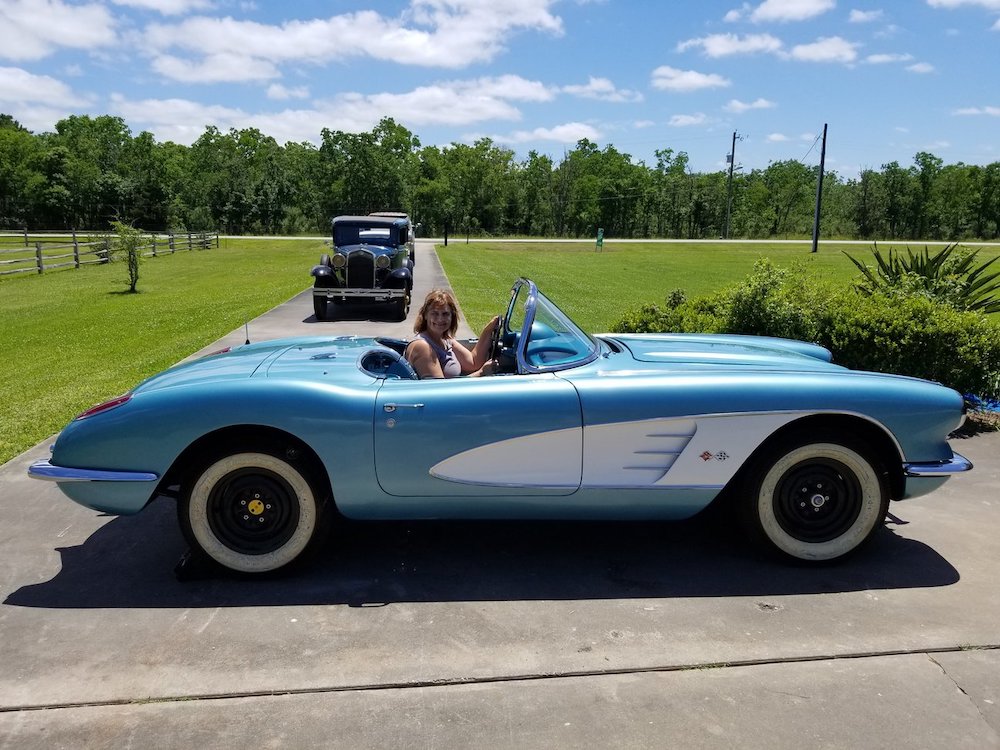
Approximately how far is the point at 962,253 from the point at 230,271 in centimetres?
2509

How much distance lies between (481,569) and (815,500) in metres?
1.75

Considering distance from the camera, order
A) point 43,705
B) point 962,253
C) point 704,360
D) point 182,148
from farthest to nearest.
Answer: point 182,148
point 962,253
point 704,360
point 43,705

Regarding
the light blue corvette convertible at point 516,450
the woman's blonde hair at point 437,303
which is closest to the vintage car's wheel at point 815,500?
the light blue corvette convertible at point 516,450

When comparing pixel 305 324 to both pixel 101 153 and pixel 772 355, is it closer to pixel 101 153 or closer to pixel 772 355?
pixel 772 355

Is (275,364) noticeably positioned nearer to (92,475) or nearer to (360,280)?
(92,475)

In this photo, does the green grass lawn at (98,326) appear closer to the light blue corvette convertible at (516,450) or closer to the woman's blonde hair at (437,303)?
the light blue corvette convertible at (516,450)

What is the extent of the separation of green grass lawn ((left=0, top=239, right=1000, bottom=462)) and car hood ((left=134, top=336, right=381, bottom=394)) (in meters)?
2.75

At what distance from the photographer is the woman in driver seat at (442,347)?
4289 millimetres

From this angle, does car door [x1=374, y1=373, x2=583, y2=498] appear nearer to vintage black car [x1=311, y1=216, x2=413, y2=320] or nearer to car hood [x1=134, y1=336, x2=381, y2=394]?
car hood [x1=134, y1=336, x2=381, y2=394]

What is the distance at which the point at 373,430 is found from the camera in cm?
355

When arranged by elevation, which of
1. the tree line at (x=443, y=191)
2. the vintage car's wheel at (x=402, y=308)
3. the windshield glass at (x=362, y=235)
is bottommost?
the vintage car's wheel at (x=402, y=308)

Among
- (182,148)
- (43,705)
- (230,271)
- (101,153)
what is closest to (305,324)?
(43,705)

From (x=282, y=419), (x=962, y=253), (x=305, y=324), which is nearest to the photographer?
(x=282, y=419)

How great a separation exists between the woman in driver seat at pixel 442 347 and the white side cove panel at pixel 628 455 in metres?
0.82
